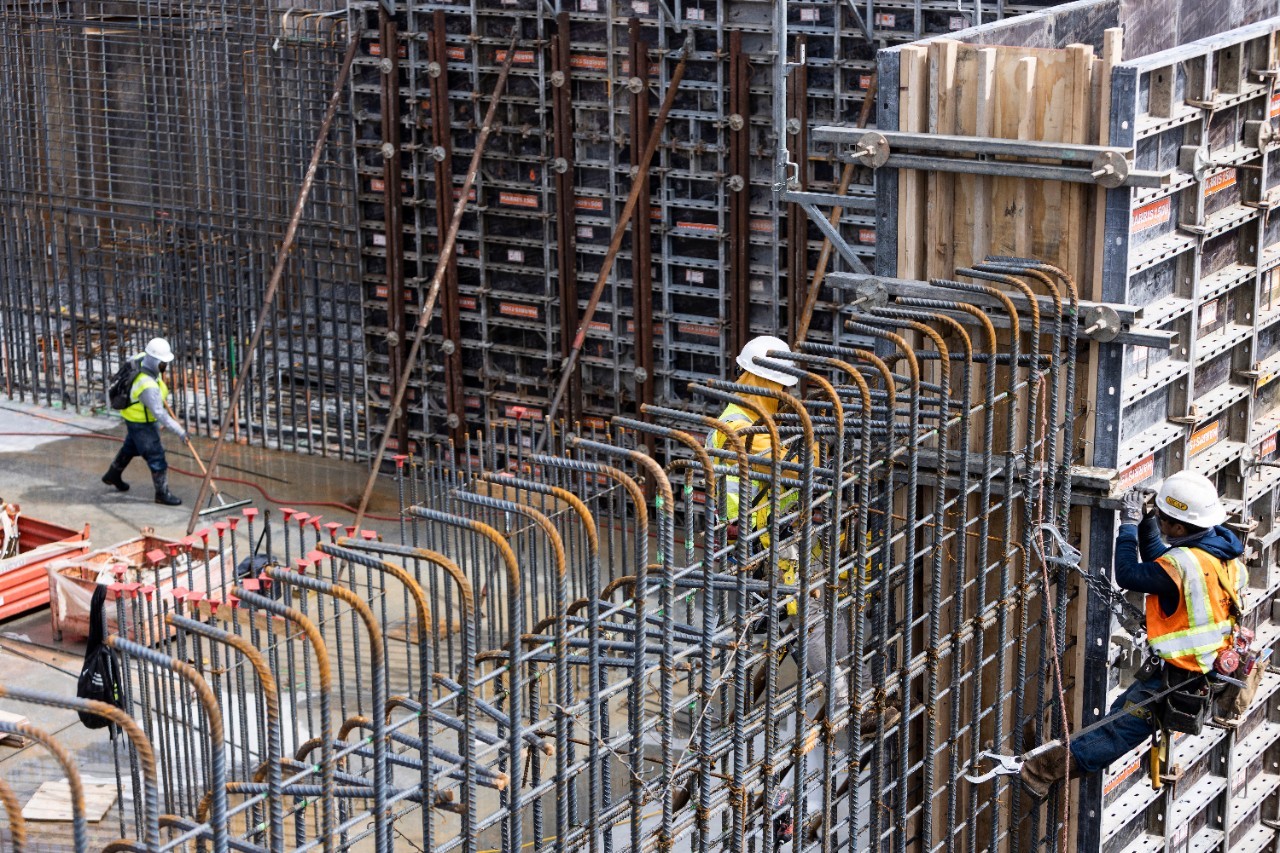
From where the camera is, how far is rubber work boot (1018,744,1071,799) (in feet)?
34.0

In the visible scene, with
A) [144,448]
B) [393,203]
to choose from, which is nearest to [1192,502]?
[393,203]

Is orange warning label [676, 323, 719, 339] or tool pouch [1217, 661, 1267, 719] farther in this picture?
orange warning label [676, 323, 719, 339]

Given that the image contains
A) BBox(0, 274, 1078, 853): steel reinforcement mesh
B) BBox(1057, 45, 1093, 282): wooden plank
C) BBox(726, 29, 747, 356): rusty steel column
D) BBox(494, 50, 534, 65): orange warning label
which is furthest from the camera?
BBox(494, 50, 534, 65): orange warning label

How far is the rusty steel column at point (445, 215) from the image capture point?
18891mm

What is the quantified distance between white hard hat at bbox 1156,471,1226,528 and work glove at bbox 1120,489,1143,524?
0.79 feet

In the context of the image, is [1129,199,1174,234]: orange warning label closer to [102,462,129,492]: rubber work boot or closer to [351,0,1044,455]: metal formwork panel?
[351,0,1044,455]: metal formwork panel

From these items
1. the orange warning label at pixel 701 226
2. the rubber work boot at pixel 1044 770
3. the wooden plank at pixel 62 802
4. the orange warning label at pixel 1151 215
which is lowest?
the wooden plank at pixel 62 802

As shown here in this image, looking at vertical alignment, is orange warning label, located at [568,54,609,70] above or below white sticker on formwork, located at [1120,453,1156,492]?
above

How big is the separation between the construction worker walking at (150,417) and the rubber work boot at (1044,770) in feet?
34.7

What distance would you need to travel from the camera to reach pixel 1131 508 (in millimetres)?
10336

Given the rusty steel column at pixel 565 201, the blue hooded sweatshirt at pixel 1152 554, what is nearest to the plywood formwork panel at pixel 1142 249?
the blue hooded sweatshirt at pixel 1152 554

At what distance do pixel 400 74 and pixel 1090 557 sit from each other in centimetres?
1085

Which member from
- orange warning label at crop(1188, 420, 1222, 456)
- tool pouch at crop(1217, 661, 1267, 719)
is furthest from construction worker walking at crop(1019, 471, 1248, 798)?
orange warning label at crop(1188, 420, 1222, 456)

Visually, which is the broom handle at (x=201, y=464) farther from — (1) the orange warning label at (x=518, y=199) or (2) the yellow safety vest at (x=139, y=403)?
(1) the orange warning label at (x=518, y=199)
